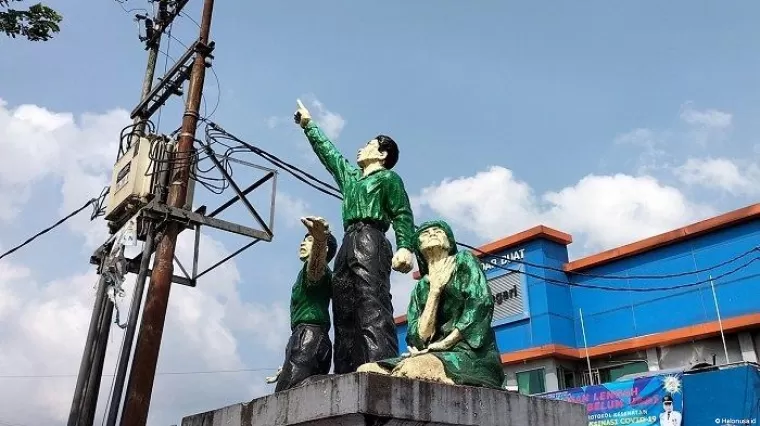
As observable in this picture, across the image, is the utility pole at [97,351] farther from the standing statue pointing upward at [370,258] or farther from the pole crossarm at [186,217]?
the standing statue pointing upward at [370,258]

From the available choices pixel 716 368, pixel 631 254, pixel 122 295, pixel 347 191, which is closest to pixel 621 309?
pixel 631 254

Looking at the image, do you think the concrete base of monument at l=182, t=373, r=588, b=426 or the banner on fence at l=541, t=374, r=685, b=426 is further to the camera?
the banner on fence at l=541, t=374, r=685, b=426

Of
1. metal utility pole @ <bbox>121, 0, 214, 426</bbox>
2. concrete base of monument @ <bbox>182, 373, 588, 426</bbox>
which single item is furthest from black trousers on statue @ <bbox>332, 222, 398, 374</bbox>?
metal utility pole @ <bbox>121, 0, 214, 426</bbox>

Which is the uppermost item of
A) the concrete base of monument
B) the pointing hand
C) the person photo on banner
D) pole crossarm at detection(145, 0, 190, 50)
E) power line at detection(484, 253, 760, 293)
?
pole crossarm at detection(145, 0, 190, 50)

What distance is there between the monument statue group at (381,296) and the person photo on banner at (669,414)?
8.35 m

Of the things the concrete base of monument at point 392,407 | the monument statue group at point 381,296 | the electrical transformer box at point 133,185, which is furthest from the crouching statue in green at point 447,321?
the electrical transformer box at point 133,185

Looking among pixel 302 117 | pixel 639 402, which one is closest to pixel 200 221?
pixel 302 117

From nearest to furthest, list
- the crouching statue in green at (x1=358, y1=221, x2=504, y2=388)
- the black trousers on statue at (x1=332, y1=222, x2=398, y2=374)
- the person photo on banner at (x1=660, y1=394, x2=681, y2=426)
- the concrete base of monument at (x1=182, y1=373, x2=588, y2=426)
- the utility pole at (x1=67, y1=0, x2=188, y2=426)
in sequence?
1. the concrete base of monument at (x1=182, y1=373, x2=588, y2=426)
2. the crouching statue in green at (x1=358, y1=221, x2=504, y2=388)
3. the black trousers on statue at (x1=332, y1=222, x2=398, y2=374)
4. the utility pole at (x1=67, y1=0, x2=188, y2=426)
5. the person photo on banner at (x1=660, y1=394, x2=681, y2=426)

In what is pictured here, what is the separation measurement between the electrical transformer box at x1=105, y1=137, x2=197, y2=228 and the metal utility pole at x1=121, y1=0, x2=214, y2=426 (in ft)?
1.01

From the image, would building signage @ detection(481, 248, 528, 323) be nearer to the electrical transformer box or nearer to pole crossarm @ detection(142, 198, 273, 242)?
pole crossarm @ detection(142, 198, 273, 242)

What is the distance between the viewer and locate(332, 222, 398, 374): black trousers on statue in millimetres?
4086

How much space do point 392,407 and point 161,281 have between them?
5711 millimetres

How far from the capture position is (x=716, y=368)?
11.1 metres

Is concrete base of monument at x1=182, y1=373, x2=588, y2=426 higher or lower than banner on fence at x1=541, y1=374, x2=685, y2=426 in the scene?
lower
